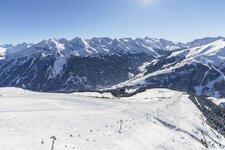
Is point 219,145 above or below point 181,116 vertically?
below

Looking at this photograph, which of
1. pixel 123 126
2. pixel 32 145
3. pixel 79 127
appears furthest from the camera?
pixel 123 126

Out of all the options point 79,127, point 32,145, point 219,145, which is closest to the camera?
point 32,145

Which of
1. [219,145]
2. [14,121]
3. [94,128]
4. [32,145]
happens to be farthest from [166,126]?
[32,145]

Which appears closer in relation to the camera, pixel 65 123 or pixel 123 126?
pixel 65 123

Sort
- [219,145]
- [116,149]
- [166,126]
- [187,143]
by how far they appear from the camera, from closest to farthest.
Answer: [116,149] → [187,143] → [166,126] → [219,145]

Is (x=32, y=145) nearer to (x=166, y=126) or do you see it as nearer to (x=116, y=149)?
(x=116, y=149)

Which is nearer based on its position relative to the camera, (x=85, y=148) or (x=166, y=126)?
(x=85, y=148)

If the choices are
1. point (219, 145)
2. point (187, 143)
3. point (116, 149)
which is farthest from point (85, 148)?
point (219, 145)

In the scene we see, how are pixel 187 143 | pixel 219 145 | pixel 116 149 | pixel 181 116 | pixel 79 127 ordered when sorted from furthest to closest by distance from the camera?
pixel 181 116
pixel 219 145
pixel 187 143
pixel 79 127
pixel 116 149

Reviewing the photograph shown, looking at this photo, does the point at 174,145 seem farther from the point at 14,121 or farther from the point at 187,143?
the point at 14,121
